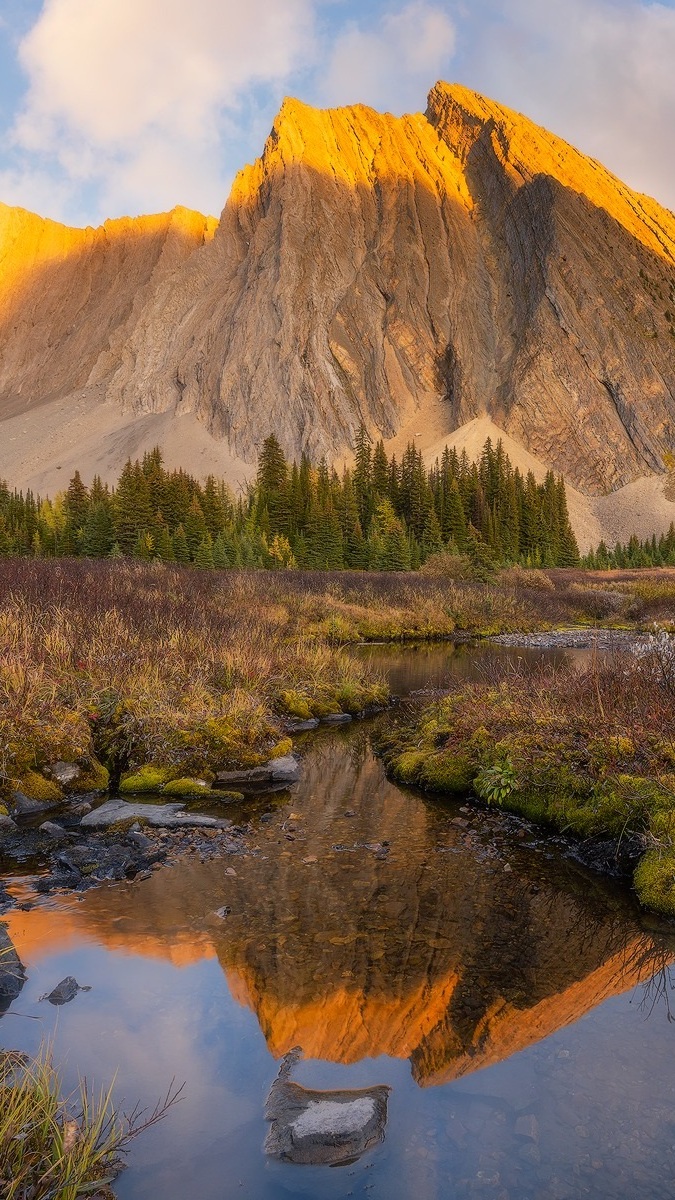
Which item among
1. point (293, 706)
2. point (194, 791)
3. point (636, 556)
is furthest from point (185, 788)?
point (636, 556)

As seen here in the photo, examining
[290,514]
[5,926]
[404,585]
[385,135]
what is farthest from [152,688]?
[385,135]

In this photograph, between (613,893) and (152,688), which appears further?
(152,688)

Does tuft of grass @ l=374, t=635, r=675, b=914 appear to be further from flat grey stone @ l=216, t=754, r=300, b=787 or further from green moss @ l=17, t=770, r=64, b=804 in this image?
green moss @ l=17, t=770, r=64, b=804

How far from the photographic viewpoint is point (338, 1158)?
4.36 m

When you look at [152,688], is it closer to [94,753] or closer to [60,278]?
[94,753]

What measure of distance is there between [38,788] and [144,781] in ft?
4.95

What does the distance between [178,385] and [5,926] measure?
427ft

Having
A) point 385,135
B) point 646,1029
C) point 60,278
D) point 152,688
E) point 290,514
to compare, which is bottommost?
point 646,1029

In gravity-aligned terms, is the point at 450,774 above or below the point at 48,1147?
below

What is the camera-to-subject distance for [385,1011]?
581 centimetres

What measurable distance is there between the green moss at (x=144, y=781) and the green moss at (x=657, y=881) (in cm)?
678

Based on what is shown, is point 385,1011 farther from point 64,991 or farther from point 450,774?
point 450,774

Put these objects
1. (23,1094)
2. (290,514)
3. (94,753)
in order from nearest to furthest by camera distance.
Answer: (23,1094)
(94,753)
(290,514)

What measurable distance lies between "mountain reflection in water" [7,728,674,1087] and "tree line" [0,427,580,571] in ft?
178
